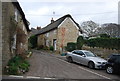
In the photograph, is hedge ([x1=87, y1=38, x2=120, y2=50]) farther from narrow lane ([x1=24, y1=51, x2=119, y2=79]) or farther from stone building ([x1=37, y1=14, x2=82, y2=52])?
stone building ([x1=37, y1=14, x2=82, y2=52])

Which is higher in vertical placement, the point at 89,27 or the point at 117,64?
the point at 89,27

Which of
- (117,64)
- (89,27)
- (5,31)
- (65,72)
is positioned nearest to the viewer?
(5,31)

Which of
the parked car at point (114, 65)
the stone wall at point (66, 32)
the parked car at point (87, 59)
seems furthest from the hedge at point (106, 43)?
the stone wall at point (66, 32)

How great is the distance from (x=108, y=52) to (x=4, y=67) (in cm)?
1352

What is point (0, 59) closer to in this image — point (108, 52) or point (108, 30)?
point (108, 52)

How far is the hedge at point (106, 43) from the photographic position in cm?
Result: 2228

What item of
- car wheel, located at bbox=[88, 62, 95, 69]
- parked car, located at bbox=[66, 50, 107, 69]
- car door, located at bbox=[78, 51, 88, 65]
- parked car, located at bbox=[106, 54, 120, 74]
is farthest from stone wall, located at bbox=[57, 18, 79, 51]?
parked car, located at bbox=[106, 54, 120, 74]

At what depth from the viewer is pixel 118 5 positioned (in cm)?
1858

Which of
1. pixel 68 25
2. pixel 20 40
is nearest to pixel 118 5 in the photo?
pixel 20 40

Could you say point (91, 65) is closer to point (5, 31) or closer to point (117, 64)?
point (117, 64)

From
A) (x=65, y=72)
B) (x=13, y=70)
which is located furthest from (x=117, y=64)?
(x=13, y=70)

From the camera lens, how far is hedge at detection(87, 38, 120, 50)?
2228 centimetres

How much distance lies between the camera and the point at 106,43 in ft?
77.9

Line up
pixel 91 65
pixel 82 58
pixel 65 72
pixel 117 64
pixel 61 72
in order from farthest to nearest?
pixel 82 58 → pixel 91 65 → pixel 117 64 → pixel 65 72 → pixel 61 72
